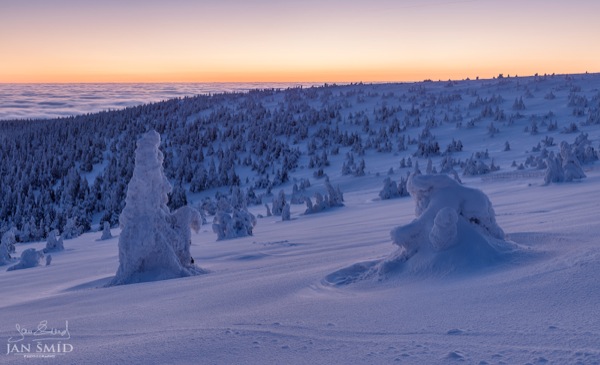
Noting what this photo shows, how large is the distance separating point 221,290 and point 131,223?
2.32 metres

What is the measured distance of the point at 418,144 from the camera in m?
23.0

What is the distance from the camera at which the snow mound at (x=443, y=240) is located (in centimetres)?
436

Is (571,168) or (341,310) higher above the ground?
(571,168)

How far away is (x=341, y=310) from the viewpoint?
3553mm

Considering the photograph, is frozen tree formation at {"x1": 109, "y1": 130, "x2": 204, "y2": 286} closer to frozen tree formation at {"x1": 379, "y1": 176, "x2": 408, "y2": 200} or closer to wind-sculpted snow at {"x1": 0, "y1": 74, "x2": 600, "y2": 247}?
frozen tree formation at {"x1": 379, "y1": 176, "x2": 408, "y2": 200}

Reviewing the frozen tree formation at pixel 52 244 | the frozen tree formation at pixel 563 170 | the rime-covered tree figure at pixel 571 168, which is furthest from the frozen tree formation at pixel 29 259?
the rime-covered tree figure at pixel 571 168

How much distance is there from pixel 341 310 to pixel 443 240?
49.0 inches

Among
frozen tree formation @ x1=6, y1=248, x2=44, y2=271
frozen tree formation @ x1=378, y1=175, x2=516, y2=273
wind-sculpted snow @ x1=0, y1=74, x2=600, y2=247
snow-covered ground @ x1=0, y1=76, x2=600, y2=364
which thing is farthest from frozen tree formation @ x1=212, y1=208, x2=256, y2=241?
frozen tree formation @ x1=378, y1=175, x2=516, y2=273

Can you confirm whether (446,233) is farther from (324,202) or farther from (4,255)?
(324,202)

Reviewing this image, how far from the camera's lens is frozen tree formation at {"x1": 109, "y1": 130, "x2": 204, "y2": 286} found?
643 cm

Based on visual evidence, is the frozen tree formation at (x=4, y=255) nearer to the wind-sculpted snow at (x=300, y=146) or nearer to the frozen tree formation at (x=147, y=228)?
the wind-sculpted snow at (x=300, y=146)

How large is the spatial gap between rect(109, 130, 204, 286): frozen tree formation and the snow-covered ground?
1.41 feet

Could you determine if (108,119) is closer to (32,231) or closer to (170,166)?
(170,166)

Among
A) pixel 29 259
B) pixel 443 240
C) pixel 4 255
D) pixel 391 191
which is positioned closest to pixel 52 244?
pixel 4 255
